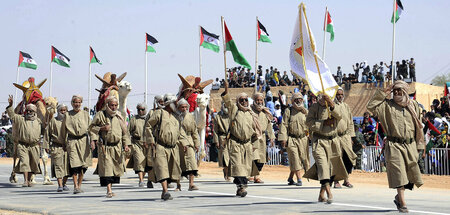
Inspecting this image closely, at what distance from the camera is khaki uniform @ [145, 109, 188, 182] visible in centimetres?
1359

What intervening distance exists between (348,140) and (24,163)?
800 cm

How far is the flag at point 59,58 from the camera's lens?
3703 cm

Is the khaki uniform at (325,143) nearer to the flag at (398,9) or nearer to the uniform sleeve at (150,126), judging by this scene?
the uniform sleeve at (150,126)

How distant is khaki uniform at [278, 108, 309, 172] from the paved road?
578 millimetres

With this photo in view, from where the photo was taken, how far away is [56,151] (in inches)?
650

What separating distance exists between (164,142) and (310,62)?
9.77ft

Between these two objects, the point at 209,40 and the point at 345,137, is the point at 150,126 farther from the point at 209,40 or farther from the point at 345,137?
the point at 209,40

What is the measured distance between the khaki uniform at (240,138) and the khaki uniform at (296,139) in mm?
3063

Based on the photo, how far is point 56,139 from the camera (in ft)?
55.0

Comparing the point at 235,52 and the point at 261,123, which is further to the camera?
the point at 235,52

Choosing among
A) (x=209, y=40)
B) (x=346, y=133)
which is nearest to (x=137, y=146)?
(x=346, y=133)

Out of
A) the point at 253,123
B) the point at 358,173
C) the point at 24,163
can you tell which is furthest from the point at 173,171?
the point at 358,173

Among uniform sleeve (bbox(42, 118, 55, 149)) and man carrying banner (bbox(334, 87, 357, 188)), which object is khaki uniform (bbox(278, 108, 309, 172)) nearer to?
man carrying banner (bbox(334, 87, 357, 188))

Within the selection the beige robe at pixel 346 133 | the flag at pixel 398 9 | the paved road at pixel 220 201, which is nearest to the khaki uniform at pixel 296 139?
the paved road at pixel 220 201
